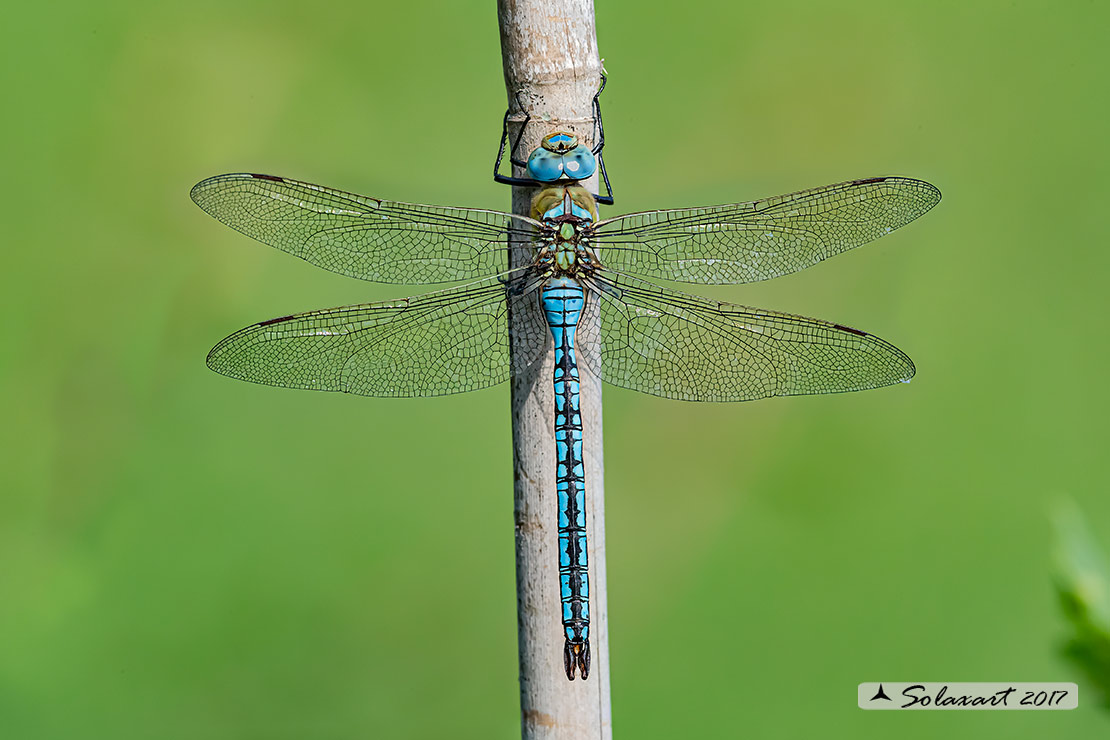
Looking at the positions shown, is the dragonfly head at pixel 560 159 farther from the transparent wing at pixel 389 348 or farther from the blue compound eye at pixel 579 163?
the transparent wing at pixel 389 348

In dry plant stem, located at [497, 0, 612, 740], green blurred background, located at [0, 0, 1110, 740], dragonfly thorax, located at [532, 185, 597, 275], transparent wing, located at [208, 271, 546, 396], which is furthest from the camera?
green blurred background, located at [0, 0, 1110, 740]

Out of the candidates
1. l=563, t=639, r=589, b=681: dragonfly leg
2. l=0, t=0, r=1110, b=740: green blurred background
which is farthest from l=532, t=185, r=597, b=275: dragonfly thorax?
l=0, t=0, r=1110, b=740: green blurred background

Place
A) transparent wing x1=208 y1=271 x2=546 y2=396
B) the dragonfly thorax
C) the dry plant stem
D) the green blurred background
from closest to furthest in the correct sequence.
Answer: the dry plant stem, the dragonfly thorax, transparent wing x1=208 y1=271 x2=546 y2=396, the green blurred background

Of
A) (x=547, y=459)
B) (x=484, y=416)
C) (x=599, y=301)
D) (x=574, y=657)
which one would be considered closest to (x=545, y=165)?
(x=599, y=301)

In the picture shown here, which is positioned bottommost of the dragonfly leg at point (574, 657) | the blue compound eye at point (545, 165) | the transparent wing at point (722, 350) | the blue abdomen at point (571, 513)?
the dragonfly leg at point (574, 657)

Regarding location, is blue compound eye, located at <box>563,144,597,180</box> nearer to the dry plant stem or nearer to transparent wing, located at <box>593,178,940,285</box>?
the dry plant stem

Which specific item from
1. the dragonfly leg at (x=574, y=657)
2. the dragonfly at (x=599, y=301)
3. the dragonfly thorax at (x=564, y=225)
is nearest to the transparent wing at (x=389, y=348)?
the dragonfly at (x=599, y=301)

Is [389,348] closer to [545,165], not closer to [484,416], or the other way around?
[545,165]
